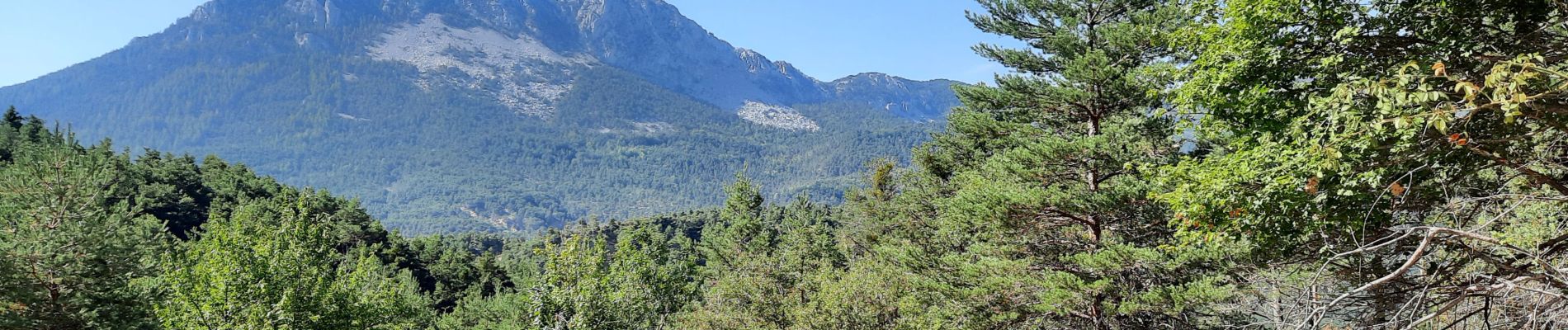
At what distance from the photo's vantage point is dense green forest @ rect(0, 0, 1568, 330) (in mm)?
4672

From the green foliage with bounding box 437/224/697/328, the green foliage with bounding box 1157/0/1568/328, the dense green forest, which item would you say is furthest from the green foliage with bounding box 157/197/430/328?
the green foliage with bounding box 1157/0/1568/328

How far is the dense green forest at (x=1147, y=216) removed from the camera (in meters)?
4.67

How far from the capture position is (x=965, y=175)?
1519 cm

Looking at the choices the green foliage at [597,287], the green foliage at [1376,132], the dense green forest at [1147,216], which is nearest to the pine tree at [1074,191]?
the dense green forest at [1147,216]

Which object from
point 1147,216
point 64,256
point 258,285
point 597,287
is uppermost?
point 1147,216

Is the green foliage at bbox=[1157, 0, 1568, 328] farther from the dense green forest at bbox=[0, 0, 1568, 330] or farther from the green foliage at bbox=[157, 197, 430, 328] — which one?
the green foliage at bbox=[157, 197, 430, 328]

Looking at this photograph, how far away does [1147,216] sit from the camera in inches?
436

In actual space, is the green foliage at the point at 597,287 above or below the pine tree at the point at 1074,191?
below

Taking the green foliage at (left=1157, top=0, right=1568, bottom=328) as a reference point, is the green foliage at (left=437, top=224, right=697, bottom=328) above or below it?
below

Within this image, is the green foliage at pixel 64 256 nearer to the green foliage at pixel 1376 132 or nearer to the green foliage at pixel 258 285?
the green foliage at pixel 258 285

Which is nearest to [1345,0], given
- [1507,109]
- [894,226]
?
[1507,109]

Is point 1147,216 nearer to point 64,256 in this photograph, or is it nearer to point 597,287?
point 597,287

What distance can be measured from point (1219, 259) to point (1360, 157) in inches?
204

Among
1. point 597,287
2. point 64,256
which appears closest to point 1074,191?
point 597,287
